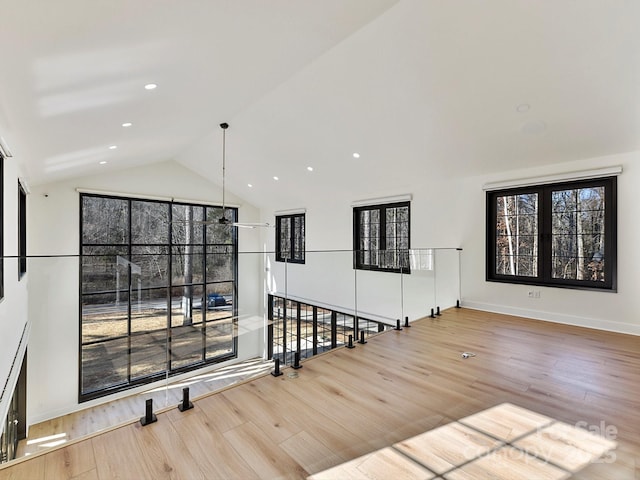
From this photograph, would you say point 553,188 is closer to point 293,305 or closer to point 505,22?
point 505,22

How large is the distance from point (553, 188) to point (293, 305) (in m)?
4.01

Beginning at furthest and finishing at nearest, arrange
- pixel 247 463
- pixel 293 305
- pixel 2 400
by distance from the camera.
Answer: pixel 293 305 → pixel 2 400 → pixel 247 463

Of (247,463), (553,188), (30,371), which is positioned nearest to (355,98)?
(553,188)

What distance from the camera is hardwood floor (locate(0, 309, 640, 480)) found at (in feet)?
5.24

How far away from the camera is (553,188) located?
429 centimetres

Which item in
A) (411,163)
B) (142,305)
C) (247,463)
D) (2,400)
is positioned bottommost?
(2,400)

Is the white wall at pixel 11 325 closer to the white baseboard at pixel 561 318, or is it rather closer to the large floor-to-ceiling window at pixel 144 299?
the large floor-to-ceiling window at pixel 144 299

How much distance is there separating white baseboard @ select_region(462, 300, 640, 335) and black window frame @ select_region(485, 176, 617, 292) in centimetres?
39

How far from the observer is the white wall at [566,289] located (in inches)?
146

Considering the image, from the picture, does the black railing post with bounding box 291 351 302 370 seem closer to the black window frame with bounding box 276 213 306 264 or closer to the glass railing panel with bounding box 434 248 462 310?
the glass railing panel with bounding box 434 248 462 310

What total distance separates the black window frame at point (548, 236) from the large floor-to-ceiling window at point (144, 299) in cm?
393

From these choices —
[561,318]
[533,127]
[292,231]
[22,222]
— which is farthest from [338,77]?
[22,222]

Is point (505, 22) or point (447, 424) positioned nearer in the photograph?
point (447, 424)

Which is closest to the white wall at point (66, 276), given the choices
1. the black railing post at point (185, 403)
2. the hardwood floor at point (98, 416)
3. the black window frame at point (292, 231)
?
the hardwood floor at point (98, 416)
